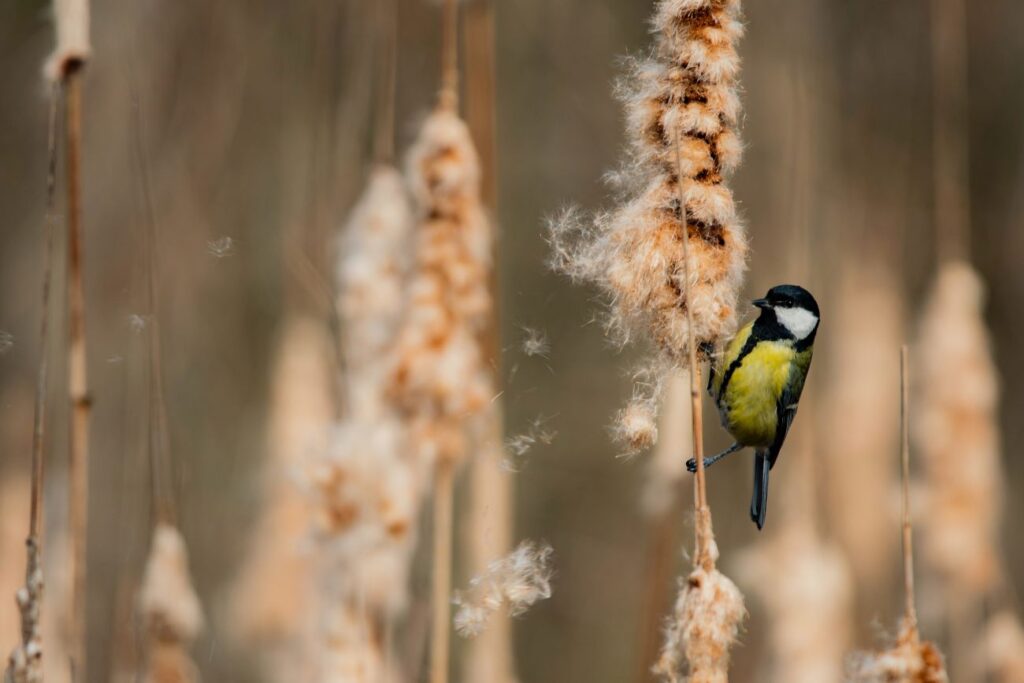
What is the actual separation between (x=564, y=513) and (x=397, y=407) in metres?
2.74

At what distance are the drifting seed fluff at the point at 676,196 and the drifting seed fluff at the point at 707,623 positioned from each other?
36 cm

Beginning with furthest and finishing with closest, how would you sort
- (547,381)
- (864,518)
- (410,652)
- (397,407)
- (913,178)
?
1. (547,381)
2. (913,178)
3. (864,518)
4. (410,652)
5. (397,407)

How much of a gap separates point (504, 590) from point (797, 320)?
0.96 m

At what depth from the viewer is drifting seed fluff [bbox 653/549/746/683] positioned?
3.92 feet

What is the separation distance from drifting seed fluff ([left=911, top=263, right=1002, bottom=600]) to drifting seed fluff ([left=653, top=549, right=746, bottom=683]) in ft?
4.48

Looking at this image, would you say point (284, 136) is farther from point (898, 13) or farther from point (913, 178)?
point (898, 13)

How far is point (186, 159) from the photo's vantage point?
257 cm

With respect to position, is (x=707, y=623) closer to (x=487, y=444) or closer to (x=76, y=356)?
(x=487, y=444)

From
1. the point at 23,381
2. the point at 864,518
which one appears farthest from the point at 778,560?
the point at 23,381

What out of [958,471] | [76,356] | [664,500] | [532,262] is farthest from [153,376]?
[532,262]

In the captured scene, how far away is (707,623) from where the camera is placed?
1208mm

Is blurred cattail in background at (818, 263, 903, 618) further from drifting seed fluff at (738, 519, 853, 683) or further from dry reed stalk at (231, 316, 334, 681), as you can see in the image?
dry reed stalk at (231, 316, 334, 681)

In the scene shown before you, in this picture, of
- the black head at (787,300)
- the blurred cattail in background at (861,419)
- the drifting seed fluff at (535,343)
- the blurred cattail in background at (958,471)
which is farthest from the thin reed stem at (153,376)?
the blurred cattail in background at (861,419)

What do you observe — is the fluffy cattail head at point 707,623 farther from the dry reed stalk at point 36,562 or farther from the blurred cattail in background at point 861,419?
the blurred cattail in background at point 861,419
